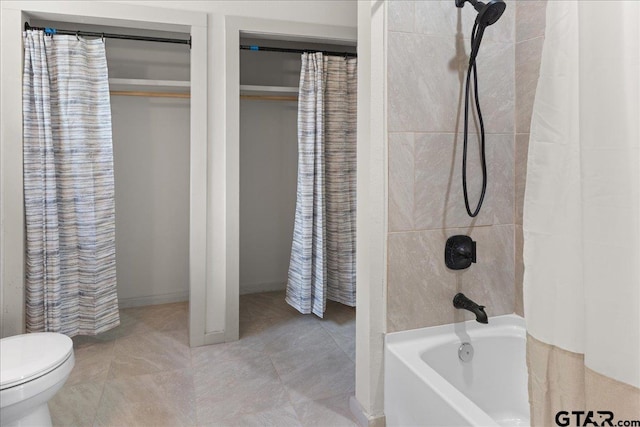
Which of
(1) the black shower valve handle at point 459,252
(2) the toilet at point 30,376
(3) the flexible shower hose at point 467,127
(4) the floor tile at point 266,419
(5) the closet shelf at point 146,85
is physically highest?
(5) the closet shelf at point 146,85

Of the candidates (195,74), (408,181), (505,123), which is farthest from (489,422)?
(195,74)

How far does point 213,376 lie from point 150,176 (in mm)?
1806

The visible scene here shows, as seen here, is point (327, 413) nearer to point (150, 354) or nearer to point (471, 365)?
point (471, 365)

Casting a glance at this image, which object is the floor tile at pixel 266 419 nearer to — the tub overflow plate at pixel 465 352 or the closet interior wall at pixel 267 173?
the tub overflow plate at pixel 465 352

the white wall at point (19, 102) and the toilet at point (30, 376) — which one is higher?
the white wall at point (19, 102)

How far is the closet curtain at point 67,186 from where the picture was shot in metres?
2.37

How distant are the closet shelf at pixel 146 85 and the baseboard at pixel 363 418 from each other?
223 centimetres

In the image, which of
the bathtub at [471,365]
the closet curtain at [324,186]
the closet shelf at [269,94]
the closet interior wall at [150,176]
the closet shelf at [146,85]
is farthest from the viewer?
the closet interior wall at [150,176]

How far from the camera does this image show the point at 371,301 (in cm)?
172

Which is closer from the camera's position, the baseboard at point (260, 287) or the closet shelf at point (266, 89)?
the closet shelf at point (266, 89)

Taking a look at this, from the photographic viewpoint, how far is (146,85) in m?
2.79

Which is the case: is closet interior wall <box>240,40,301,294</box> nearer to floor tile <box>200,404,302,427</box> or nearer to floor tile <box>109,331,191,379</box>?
floor tile <box>109,331,191,379</box>

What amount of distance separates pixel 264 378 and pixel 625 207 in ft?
6.68

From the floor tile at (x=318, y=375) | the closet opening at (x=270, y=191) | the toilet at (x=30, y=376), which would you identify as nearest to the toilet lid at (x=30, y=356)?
the toilet at (x=30, y=376)
